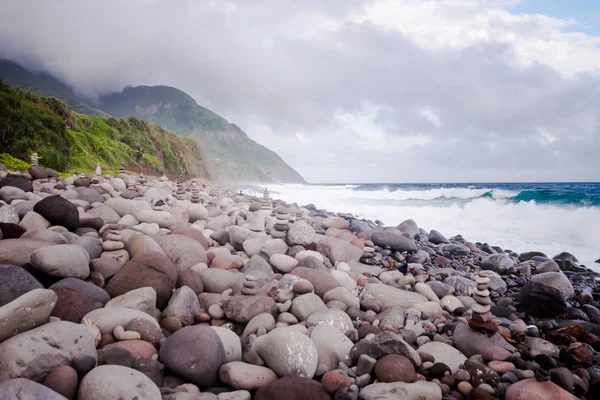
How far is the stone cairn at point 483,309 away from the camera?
361 cm

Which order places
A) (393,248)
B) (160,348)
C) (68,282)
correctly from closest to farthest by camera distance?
(160,348) < (68,282) < (393,248)

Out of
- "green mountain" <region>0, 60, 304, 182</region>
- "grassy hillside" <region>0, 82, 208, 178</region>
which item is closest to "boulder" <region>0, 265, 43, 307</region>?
"grassy hillside" <region>0, 82, 208, 178</region>

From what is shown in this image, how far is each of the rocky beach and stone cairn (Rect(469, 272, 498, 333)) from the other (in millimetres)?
14

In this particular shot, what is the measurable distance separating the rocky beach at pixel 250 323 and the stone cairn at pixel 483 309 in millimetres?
14

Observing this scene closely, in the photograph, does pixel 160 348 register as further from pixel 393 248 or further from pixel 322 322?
pixel 393 248

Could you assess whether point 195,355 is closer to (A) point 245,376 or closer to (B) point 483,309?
(A) point 245,376

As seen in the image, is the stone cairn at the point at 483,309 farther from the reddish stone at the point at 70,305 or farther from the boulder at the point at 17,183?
the boulder at the point at 17,183

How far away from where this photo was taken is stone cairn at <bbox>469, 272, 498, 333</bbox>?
11.8ft

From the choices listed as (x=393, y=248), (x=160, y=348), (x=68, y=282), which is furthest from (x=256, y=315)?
(x=393, y=248)

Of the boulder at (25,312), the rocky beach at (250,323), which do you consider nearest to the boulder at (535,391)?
the rocky beach at (250,323)

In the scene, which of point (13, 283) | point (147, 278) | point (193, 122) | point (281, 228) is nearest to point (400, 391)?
point (147, 278)

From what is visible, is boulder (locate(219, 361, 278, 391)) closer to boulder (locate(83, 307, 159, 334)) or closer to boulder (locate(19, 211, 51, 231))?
boulder (locate(83, 307, 159, 334))

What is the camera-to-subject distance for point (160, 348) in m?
2.99

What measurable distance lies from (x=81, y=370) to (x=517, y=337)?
4.72 meters
